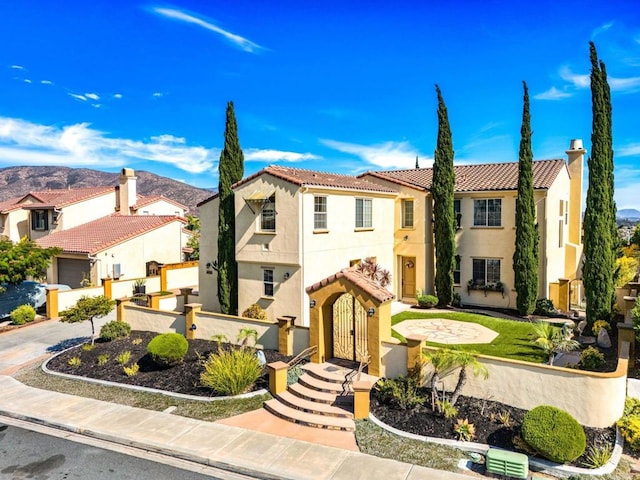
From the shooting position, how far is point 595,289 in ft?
61.0

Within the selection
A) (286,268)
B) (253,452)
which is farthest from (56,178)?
(253,452)

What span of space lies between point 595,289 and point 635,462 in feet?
32.9

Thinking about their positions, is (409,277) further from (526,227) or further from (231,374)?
(231,374)

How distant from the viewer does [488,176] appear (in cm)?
2691

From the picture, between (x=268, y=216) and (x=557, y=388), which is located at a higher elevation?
(x=268, y=216)

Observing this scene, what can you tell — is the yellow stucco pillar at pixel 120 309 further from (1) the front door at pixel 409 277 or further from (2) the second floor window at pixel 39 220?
(2) the second floor window at pixel 39 220

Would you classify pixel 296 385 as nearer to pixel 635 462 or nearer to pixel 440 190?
pixel 635 462

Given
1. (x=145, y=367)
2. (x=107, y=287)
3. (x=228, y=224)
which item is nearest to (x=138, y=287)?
(x=107, y=287)

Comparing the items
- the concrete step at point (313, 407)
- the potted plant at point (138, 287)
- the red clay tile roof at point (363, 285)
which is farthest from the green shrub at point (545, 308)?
the potted plant at point (138, 287)

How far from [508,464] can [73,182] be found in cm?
14941

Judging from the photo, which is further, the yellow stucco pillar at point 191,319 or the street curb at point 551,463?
the yellow stucco pillar at point 191,319

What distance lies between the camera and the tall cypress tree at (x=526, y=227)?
2220 centimetres

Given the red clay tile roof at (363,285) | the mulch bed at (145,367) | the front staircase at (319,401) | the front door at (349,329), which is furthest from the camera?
the front door at (349,329)

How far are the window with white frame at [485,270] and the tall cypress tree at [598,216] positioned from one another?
5.89m
